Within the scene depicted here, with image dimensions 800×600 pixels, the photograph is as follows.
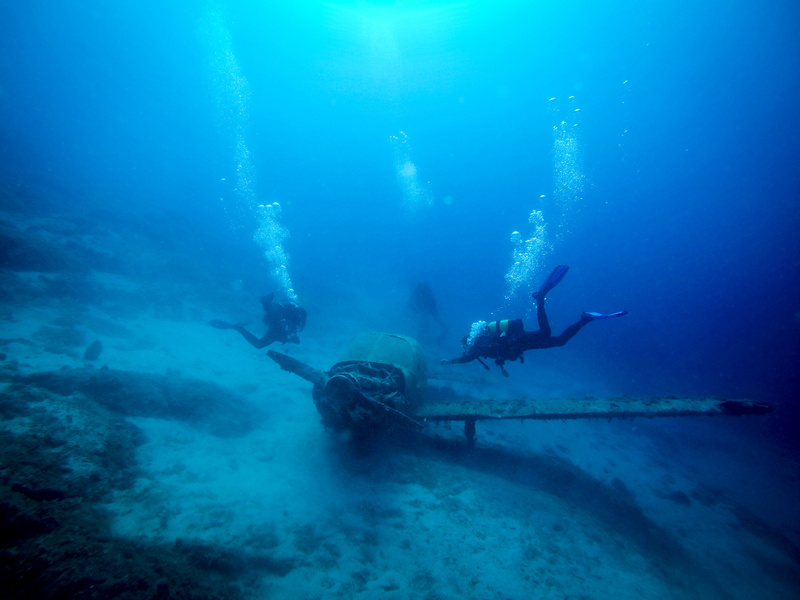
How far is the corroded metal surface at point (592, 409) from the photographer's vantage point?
5.25 metres

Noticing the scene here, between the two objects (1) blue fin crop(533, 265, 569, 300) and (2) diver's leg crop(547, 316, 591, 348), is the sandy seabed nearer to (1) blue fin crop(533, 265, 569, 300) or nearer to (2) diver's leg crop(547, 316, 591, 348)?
(2) diver's leg crop(547, 316, 591, 348)

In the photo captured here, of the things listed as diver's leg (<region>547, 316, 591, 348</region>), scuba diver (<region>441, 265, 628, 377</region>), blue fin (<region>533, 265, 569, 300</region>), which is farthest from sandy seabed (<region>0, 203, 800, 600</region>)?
blue fin (<region>533, 265, 569, 300</region>)

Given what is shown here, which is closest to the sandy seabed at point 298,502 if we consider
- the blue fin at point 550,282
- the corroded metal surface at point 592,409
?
the corroded metal surface at point 592,409

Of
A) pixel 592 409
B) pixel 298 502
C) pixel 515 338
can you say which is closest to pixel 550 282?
pixel 515 338

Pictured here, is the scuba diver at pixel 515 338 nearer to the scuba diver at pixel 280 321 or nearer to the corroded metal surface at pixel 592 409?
the corroded metal surface at pixel 592 409

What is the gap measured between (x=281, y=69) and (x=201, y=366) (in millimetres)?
95459

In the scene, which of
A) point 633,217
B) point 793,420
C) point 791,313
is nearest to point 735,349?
point 791,313

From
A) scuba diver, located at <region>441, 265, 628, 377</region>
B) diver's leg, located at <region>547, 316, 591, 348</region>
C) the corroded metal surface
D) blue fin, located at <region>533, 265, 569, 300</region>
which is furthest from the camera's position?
scuba diver, located at <region>441, 265, 628, 377</region>

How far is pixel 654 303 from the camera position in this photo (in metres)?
85.1

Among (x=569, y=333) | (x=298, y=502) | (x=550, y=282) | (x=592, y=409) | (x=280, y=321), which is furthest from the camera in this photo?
(x=280, y=321)

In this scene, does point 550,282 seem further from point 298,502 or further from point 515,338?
point 298,502

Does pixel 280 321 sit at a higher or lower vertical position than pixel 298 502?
higher

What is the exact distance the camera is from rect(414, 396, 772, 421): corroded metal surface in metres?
5.25

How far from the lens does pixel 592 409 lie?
609 cm
